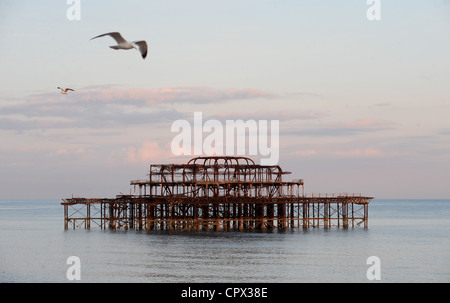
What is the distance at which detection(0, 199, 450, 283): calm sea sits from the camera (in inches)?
2013

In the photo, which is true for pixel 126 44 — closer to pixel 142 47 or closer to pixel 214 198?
pixel 142 47

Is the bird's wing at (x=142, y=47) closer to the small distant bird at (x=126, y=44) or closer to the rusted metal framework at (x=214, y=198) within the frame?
the small distant bird at (x=126, y=44)

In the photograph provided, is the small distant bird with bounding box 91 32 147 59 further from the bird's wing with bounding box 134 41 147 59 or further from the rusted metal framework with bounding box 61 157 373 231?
the rusted metal framework with bounding box 61 157 373 231

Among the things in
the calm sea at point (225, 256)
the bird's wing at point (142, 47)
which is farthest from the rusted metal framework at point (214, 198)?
the bird's wing at point (142, 47)

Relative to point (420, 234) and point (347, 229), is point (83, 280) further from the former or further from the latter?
point (420, 234)

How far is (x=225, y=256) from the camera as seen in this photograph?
60.4 metres

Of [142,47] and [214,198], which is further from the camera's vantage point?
[214,198]

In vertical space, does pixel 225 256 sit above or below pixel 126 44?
below

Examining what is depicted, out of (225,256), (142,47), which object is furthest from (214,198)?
(142,47)

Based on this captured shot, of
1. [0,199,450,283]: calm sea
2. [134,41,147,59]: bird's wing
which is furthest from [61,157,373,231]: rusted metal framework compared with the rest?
[134,41,147,59]: bird's wing

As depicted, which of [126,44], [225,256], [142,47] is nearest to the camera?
[126,44]

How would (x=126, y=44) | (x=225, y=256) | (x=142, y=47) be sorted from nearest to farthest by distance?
(x=126, y=44) < (x=142, y=47) < (x=225, y=256)

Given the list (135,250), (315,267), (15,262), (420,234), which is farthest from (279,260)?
(420,234)

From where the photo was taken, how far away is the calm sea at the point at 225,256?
51125mm
